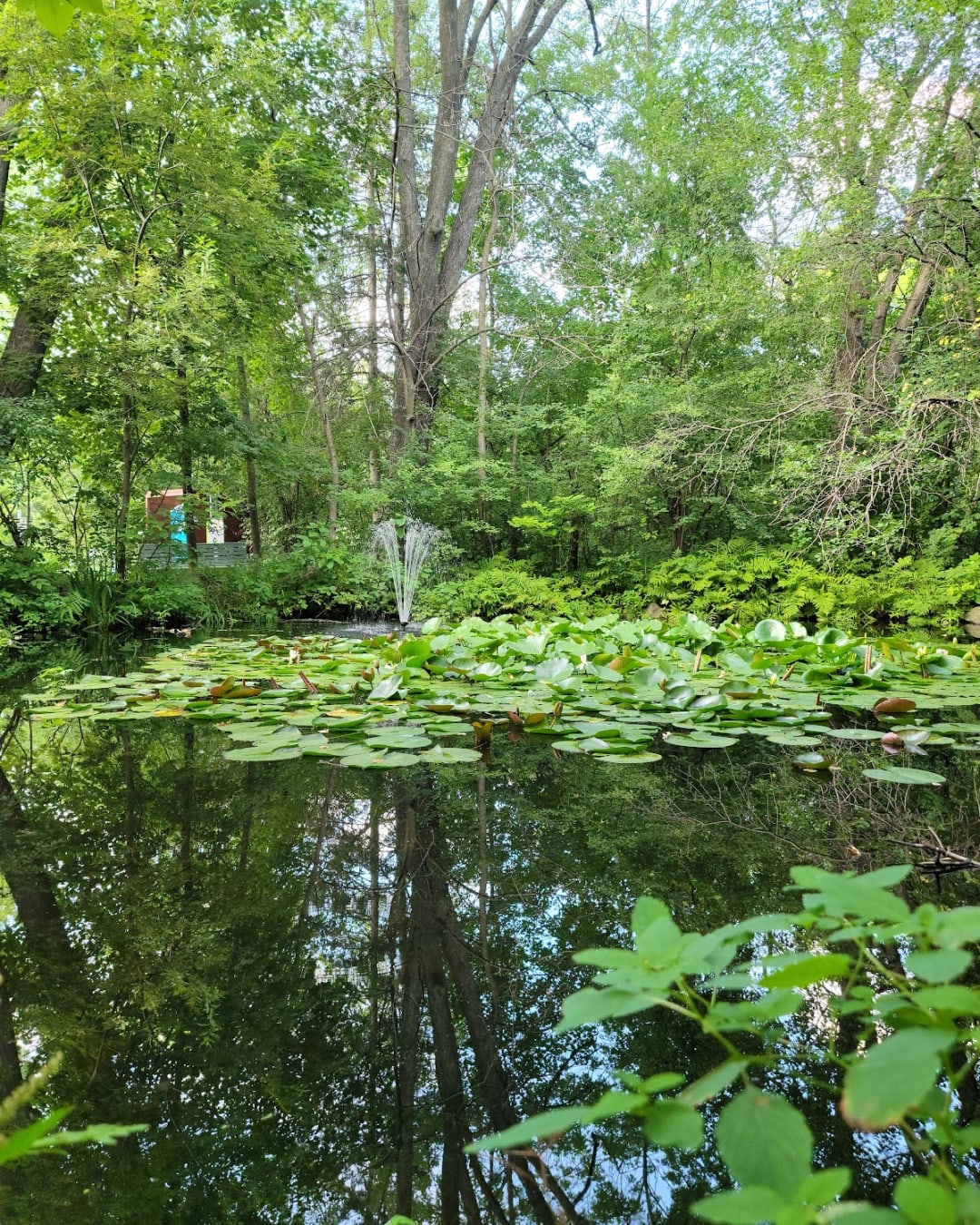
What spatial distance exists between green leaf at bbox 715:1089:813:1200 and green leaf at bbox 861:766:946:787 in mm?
1239

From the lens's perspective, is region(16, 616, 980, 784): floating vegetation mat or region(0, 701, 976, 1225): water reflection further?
region(16, 616, 980, 784): floating vegetation mat

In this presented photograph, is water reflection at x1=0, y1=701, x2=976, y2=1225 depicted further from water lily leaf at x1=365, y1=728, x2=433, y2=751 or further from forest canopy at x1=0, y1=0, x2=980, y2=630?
forest canopy at x1=0, y1=0, x2=980, y2=630

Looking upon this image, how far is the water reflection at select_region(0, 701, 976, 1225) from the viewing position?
495 millimetres

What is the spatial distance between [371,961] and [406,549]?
24.5 ft

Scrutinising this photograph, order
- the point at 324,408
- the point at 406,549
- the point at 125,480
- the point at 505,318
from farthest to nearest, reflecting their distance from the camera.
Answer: the point at 505,318
the point at 324,408
the point at 406,549
the point at 125,480

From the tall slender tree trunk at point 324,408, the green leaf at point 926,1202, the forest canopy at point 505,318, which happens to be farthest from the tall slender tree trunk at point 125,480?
the green leaf at point 926,1202

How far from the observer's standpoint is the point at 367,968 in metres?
0.79

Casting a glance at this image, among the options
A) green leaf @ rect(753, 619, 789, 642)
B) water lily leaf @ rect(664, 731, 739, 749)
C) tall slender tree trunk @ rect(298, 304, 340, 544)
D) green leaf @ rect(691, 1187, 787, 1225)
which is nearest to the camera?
green leaf @ rect(691, 1187, 787, 1225)

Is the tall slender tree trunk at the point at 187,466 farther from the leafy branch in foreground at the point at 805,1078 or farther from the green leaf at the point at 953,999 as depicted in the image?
the green leaf at the point at 953,999

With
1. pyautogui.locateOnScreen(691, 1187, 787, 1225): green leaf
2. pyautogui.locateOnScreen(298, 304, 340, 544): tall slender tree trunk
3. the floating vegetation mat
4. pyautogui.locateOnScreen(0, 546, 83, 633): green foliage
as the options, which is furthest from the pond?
pyautogui.locateOnScreen(298, 304, 340, 544): tall slender tree trunk

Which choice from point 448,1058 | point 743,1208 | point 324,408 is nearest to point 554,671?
point 448,1058

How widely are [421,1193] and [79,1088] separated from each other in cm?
31

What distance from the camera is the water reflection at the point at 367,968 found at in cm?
50

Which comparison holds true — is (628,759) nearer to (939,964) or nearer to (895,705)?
(895,705)
